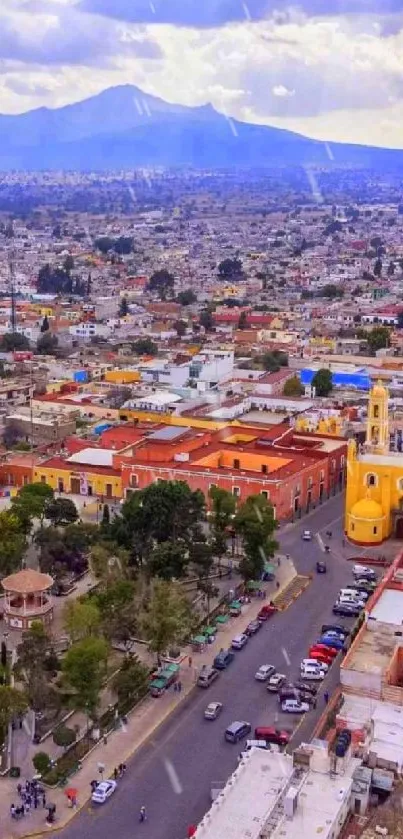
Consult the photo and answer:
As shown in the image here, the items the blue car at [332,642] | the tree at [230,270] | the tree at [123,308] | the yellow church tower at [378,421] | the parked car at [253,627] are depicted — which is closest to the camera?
the blue car at [332,642]

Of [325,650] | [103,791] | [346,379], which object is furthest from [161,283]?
[103,791]

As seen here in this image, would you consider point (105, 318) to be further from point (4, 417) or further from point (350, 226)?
point (350, 226)

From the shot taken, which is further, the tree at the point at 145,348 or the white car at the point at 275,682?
the tree at the point at 145,348

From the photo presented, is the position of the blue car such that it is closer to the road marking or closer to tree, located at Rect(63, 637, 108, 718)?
the road marking

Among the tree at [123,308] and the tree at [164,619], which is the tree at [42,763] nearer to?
the tree at [164,619]

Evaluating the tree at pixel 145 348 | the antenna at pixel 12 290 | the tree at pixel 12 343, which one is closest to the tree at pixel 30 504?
the tree at pixel 145 348

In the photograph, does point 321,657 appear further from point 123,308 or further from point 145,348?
point 123,308

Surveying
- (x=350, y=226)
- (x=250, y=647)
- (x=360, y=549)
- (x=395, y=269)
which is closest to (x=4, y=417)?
(x=360, y=549)
